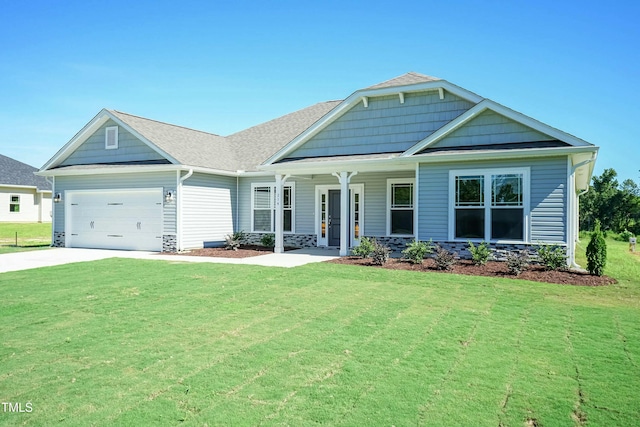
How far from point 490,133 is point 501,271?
3872 mm

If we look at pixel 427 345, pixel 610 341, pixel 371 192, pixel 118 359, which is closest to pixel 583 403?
pixel 427 345

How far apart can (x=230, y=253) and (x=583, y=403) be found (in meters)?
12.2

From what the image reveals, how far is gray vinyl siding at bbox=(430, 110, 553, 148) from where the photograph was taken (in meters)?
11.3

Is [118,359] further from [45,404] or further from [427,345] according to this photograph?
[427,345]

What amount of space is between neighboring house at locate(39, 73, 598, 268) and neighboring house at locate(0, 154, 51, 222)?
19.7 m

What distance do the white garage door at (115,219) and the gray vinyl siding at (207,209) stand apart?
1.07 meters

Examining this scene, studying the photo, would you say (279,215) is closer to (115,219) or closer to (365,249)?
(365,249)

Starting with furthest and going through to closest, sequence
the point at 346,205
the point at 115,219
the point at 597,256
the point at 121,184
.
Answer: the point at 115,219
the point at 121,184
the point at 346,205
the point at 597,256

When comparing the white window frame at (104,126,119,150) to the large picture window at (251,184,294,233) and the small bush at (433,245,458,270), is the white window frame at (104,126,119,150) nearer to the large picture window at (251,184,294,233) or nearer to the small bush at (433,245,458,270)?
the large picture window at (251,184,294,233)

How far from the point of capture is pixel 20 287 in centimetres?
845

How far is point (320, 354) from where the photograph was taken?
4.72 m

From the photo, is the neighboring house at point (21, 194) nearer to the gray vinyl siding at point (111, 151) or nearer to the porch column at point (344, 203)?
the gray vinyl siding at point (111, 151)

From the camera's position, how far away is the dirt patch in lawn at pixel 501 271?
9.20 meters

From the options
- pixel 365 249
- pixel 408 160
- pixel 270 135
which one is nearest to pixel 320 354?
pixel 365 249
